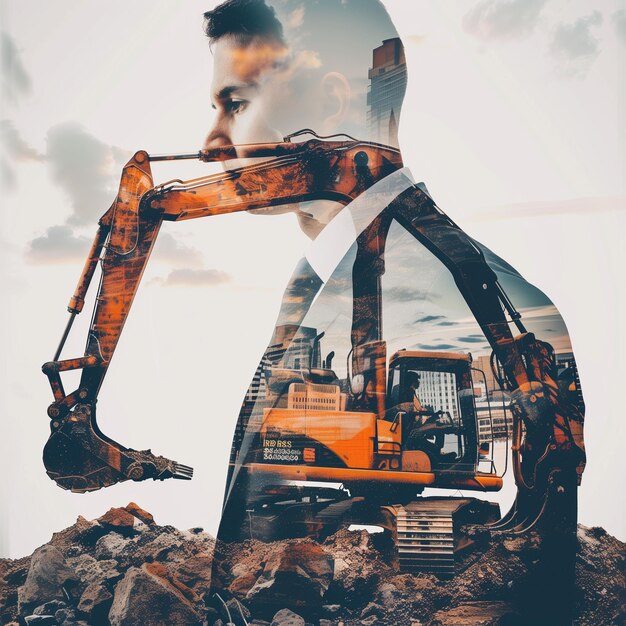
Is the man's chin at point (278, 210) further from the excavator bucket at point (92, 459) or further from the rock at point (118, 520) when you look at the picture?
the rock at point (118, 520)

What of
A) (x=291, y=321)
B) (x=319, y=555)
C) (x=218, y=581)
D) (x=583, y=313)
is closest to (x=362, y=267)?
(x=291, y=321)

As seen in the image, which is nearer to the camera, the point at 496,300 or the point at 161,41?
the point at 496,300

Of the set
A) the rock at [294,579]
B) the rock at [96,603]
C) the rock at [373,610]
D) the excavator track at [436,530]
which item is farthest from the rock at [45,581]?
the excavator track at [436,530]

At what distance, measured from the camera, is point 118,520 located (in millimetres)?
5652

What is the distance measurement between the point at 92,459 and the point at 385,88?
10.4 ft

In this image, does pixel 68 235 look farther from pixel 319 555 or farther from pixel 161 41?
pixel 319 555

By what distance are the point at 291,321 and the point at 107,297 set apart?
4.14ft

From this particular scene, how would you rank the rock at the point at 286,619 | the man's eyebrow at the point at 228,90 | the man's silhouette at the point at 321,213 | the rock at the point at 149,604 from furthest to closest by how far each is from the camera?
1. the man's eyebrow at the point at 228,90
2. the man's silhouette at the point at 321,213
3. the rock at the point at 149,604
4. the rock at the point at 286,619

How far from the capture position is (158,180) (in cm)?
566

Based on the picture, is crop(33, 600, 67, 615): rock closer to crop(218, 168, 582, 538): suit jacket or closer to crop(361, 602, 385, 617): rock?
crop(218, 168, 582, 538): suit jacket

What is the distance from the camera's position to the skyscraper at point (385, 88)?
18.4 feet

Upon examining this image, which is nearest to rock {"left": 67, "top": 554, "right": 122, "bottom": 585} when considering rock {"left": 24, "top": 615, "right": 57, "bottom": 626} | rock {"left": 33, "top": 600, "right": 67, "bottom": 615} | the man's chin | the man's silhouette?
rock {"left": 33, "top": 600, "right": 67, "bottom": 615}

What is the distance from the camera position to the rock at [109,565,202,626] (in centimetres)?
533

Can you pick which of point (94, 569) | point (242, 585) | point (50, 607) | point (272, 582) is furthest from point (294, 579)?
point (50, 607)
